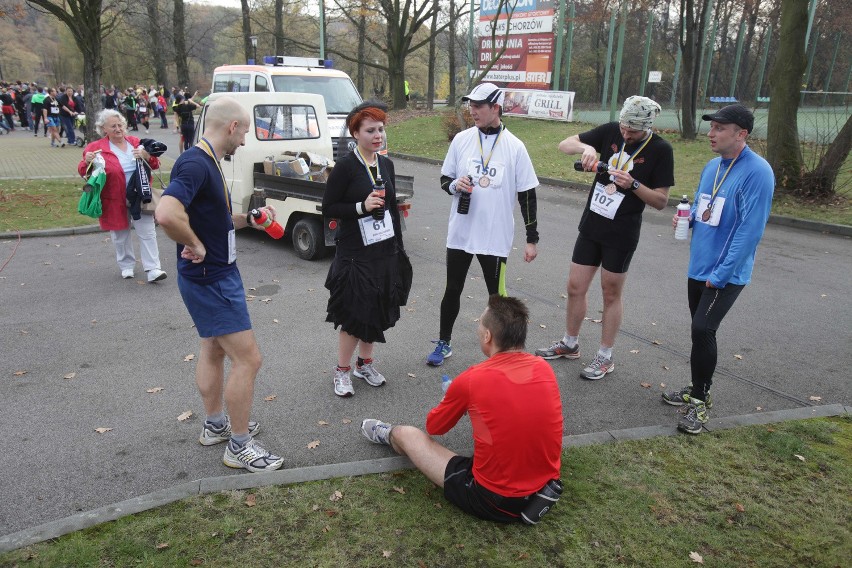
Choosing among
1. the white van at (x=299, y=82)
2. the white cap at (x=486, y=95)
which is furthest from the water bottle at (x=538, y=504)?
the white van at (x=299, y=82)

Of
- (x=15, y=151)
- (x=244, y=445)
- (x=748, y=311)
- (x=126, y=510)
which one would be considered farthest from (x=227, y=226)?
(x=15, y=151)

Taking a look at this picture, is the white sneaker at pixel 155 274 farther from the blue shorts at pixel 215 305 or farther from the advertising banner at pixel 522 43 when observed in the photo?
the advertising banner at pixel 522 43

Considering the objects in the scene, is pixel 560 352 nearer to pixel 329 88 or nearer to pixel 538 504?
pixel 538 504

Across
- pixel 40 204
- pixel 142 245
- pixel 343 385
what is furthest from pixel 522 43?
pixel 343 385

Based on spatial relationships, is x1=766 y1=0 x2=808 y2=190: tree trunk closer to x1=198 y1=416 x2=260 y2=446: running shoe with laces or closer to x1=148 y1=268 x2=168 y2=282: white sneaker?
x1=148 y1=268 x2=168 y2=282: white sneaker

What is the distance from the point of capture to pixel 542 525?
299 centimetres

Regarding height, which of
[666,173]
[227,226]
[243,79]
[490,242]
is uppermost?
[243,79]

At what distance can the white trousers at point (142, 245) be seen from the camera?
690 centimetres

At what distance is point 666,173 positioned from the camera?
4.26m

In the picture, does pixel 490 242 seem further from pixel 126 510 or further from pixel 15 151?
pixel 15 151

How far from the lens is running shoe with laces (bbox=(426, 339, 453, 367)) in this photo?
4984mm

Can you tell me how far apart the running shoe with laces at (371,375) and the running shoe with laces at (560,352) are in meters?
1.44

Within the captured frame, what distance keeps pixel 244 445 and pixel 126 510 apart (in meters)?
0.69

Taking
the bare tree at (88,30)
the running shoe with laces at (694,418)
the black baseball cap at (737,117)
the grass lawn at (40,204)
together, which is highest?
the bare tree at (88,30)
